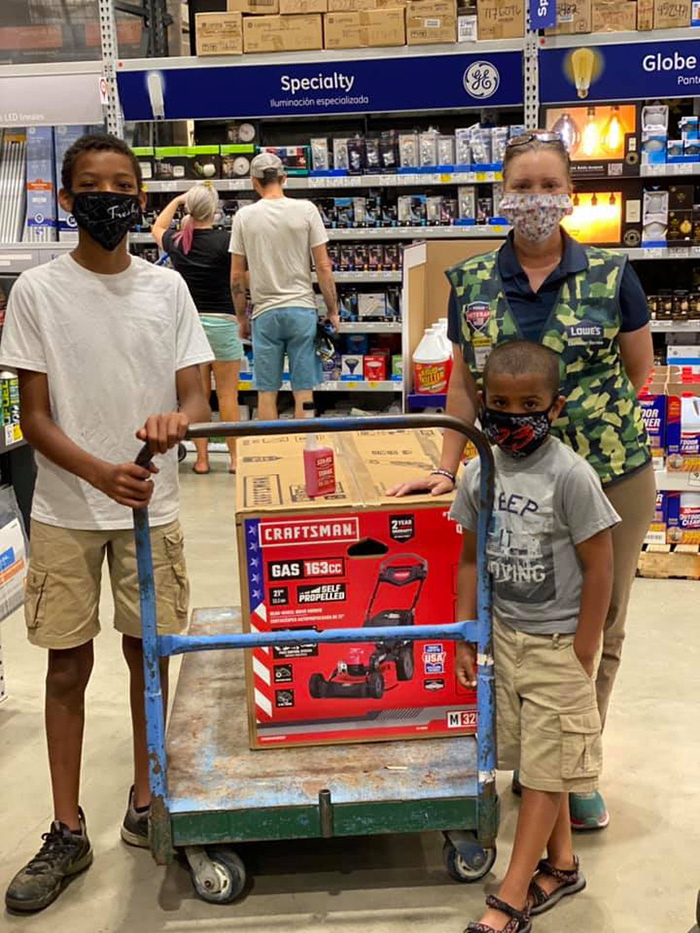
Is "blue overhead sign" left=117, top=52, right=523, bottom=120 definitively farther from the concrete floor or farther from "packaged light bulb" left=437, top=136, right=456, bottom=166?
the concrete floor

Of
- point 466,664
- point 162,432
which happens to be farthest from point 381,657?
point 162,432

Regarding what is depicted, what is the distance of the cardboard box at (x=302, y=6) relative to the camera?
Result: 6.78 m

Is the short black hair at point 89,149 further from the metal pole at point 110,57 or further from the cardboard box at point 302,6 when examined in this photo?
the metal pole at point 110,57

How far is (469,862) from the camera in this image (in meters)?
2.73

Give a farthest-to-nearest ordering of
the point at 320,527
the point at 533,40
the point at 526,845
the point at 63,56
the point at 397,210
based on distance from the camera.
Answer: the point at 63,56, the point at 397,210, the point at 533,40, the point at 320,527, the point at 526,845

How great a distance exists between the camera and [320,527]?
271cm

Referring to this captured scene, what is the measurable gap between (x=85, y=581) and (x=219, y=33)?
5176 mm

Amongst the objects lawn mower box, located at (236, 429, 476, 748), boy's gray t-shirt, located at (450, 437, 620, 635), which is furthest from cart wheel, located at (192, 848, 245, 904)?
boy's gray t-shirt, located at (450, 437, 620, 635)

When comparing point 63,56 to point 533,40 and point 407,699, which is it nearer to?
point 533,40

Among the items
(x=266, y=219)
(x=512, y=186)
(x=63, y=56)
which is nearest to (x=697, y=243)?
(x=266, y=219)

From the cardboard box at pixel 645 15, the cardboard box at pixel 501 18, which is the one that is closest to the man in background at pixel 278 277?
the cardboard box at pixel 501 18

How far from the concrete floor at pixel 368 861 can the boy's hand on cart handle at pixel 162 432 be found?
1.17 m

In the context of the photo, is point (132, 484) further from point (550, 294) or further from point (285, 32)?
point (285, 32)

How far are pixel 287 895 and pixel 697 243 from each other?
453cm
